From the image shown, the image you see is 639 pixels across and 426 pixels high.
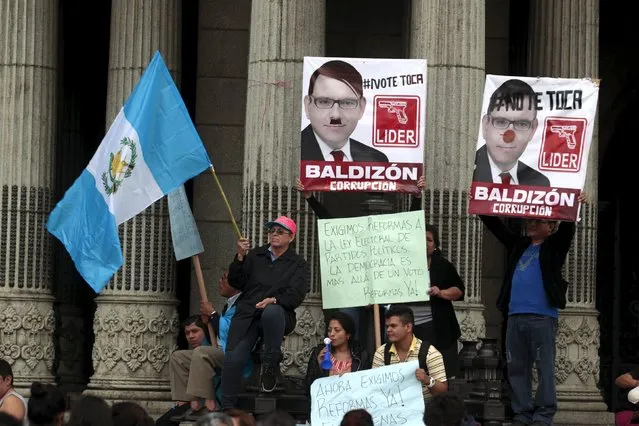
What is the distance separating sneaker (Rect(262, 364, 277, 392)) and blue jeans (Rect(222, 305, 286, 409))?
0.06 metres

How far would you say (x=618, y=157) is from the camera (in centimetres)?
3347

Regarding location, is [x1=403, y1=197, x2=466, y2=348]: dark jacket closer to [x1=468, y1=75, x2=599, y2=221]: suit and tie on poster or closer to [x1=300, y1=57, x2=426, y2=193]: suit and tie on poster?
[x1=300, y1=57, x2=426, y2=193]: suit and tie on poster

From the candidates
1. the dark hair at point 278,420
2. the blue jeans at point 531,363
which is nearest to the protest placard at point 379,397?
the blue jeans at point 531,363

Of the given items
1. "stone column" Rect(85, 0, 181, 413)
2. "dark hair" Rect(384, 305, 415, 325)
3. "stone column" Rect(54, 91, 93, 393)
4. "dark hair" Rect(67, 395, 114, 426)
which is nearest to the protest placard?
"dark hair" Rect(384, 305, 415, 325)

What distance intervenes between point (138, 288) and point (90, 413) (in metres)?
12.6

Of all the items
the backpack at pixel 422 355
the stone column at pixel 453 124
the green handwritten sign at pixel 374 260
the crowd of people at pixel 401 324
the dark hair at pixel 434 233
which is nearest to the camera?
the backpack at pixel 422 355

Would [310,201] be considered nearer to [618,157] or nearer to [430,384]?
[430,384]

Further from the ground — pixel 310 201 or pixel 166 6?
pixel 166 6

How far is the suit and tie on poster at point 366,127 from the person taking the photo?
24.1 meters

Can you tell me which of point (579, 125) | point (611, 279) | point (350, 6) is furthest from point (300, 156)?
point (611, 279)

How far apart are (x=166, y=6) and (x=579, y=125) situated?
7.12m

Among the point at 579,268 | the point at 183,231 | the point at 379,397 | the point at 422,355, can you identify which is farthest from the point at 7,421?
the point at 579,268

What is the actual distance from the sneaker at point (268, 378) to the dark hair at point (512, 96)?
3743 millimetres

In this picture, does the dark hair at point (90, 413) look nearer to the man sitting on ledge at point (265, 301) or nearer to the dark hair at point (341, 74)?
the man sitting on ledge at point (265, 301)
